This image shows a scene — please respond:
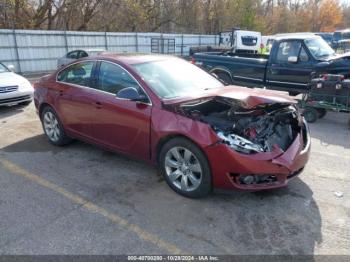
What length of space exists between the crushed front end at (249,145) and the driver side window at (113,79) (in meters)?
0.97

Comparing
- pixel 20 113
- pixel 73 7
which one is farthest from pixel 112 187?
pixel 73 7

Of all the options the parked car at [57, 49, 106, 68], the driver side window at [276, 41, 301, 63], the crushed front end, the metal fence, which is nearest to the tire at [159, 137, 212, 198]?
the crushed front end

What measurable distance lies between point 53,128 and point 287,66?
640 cm

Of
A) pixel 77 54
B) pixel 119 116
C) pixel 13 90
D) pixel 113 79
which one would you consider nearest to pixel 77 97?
pixel 113 79

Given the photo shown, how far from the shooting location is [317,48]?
8805 mm

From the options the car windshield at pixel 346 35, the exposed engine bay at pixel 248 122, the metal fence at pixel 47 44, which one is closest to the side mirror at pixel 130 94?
the exposed engine bay at pixel 248 122

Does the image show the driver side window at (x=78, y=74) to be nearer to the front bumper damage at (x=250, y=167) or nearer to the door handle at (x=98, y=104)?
the door handle at (x=98, y=104)

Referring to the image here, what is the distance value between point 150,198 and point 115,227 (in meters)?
0.67

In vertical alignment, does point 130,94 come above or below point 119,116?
above

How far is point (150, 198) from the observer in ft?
12.7

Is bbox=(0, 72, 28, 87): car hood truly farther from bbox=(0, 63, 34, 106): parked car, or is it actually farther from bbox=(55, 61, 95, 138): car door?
bbox=(55, 61, 95, 138): car door

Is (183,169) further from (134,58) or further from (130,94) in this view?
(134,58)

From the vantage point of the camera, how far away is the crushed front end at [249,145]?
3422mm

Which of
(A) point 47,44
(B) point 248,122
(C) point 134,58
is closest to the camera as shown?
(B) point 248,122
